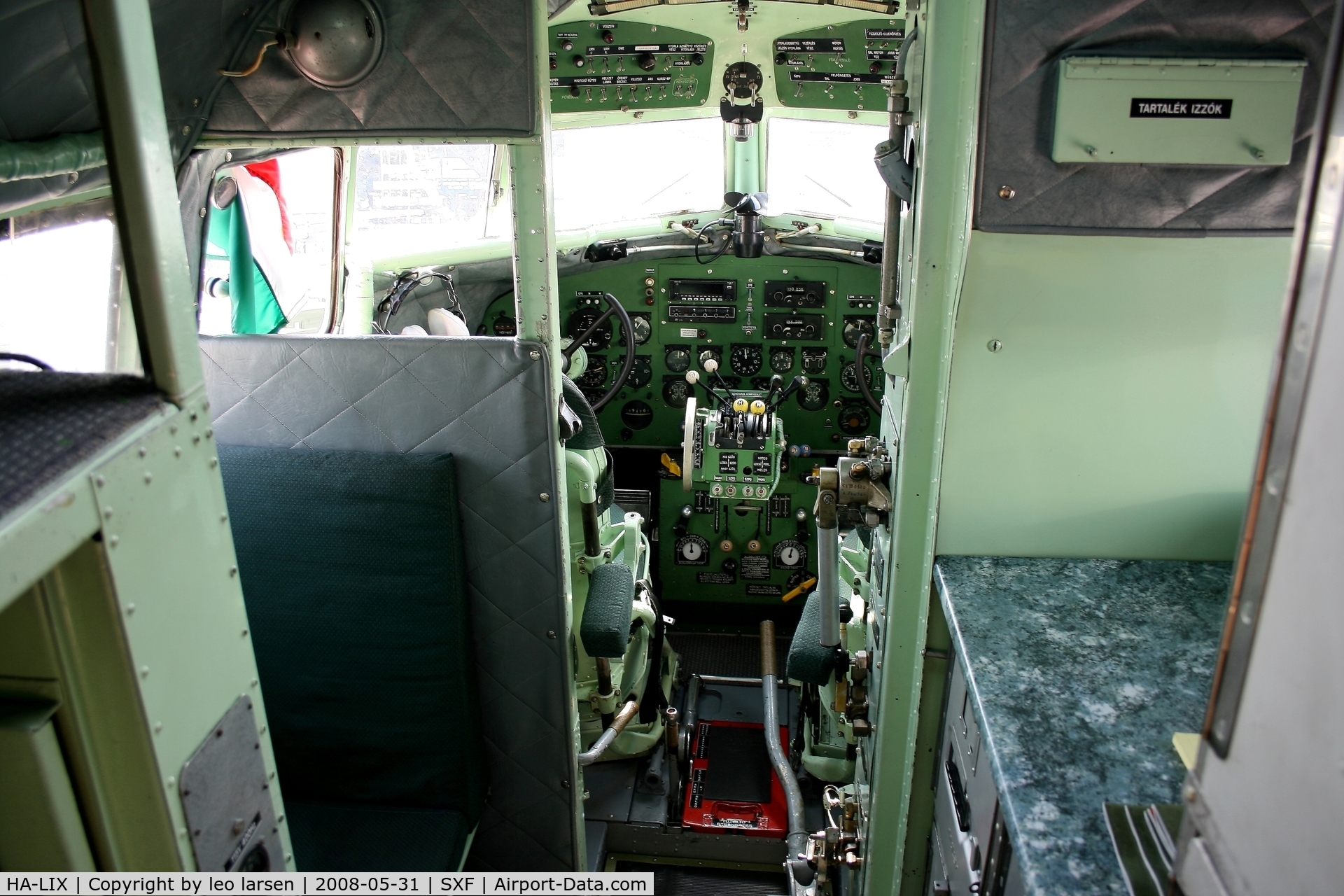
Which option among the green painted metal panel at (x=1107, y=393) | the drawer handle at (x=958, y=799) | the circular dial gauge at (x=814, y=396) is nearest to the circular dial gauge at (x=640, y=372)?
the circular dial gauge at (x=814, y=396)

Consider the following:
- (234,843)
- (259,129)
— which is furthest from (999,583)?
(259,129)

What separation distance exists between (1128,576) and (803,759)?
A: 72.5 inches

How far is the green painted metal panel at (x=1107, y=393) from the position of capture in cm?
174

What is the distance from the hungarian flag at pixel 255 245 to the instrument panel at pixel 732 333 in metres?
2.11

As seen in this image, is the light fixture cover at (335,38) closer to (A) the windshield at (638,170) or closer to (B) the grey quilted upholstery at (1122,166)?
(B) the grey quilted upholstery at (1122,166)

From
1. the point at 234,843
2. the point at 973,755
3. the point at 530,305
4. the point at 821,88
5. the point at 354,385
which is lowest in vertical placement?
the point at 973,755

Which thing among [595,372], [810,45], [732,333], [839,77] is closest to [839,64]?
[839,77]

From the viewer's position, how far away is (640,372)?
5.24m

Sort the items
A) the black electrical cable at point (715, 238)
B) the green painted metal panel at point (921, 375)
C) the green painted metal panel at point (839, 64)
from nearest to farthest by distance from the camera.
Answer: the green painted metal panel at point (921, 375) < the green painted metal panel at point (839, 64) < the black electrical cable at point (715, 238)

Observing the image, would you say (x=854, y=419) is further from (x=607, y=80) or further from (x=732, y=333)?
(x=607, y=80)

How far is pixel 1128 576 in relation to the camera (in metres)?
1.90

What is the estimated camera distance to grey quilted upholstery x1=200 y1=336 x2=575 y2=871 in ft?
7.48

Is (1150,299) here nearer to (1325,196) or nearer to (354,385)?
(1325,196)

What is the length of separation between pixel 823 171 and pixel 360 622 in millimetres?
3635
